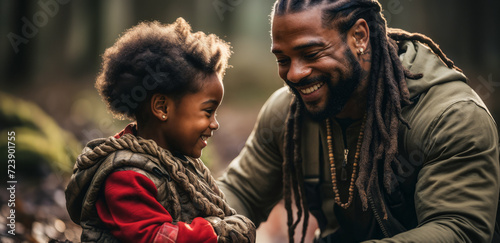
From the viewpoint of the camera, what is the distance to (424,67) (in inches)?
102

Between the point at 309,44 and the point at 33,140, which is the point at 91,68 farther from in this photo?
the point at 309,44

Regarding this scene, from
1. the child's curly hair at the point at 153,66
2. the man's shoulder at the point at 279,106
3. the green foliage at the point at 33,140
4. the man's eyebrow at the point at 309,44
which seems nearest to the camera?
the child's curly hair at the point at 153,66

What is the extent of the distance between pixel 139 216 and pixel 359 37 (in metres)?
1.44

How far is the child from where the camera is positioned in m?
1.87

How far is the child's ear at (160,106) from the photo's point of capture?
210cm

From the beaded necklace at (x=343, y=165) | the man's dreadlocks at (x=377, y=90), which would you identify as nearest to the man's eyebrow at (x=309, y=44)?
the man's dreadlocks at (x=377, y=90)

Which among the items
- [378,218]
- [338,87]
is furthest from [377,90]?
[378,218]

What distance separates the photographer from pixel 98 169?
1964 millimetres

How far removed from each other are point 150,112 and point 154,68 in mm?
190

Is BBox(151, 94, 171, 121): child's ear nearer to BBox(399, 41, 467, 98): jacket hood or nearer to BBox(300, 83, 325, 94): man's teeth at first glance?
BBox(300, 83, 325, 94): man's teeth

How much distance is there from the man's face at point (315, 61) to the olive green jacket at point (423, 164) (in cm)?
28

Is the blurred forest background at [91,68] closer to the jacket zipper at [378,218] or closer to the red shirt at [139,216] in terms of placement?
the red shirt at [139,216]

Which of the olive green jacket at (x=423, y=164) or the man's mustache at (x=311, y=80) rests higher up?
the man's mustache at (x=311, y=80)

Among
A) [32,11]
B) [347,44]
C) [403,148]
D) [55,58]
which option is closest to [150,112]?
[347,44]
